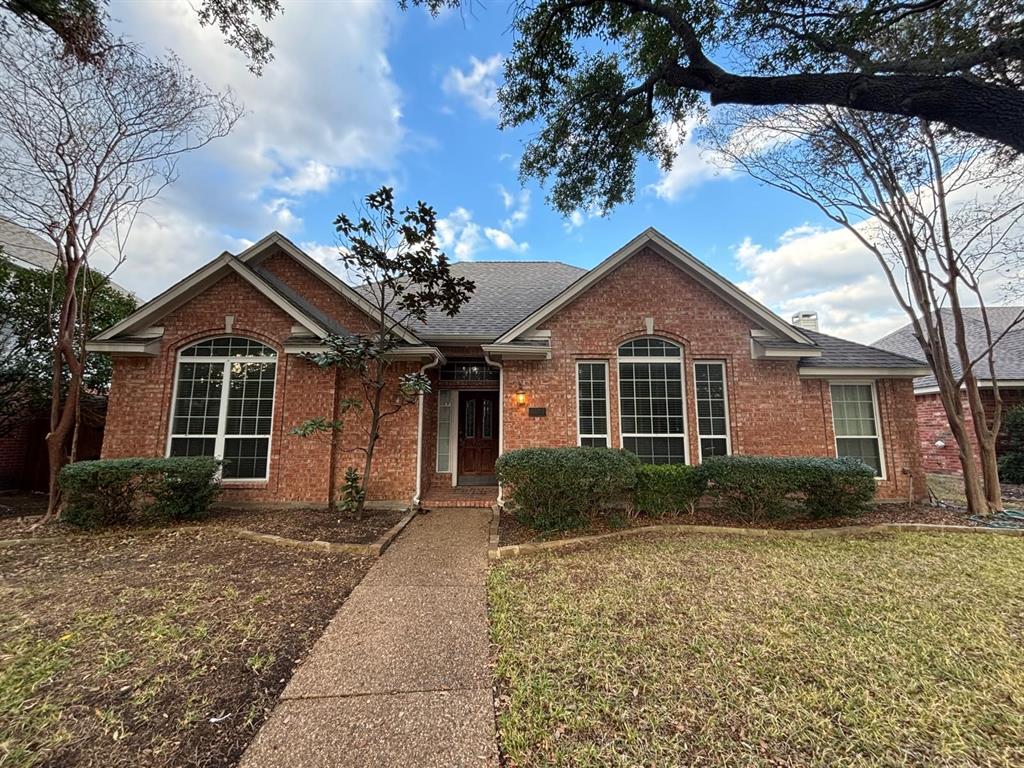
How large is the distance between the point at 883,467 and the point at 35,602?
13.7 m

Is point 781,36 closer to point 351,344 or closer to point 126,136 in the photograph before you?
point 351,344

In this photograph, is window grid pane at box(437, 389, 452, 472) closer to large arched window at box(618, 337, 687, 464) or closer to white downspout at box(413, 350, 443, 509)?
white downspout at box(413, 350, 443, 509)

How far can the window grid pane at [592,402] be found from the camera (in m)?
8.33

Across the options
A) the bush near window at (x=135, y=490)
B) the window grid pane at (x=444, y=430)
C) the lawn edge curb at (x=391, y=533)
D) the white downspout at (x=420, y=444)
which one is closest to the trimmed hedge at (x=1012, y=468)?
the window grid pane at (x=444, y=430)

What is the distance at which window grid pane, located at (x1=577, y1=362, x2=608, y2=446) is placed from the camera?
27.3ft

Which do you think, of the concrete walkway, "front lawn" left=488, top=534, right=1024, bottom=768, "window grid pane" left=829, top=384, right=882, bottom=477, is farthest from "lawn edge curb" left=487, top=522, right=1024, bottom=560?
the concrete walkway

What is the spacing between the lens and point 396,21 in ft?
21.4

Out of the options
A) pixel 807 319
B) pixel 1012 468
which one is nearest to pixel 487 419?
pixel 807 319

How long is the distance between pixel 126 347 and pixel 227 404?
215 centimetres

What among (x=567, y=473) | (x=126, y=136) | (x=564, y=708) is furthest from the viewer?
(x=126, y=136)

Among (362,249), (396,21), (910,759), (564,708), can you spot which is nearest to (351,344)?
(362,249)

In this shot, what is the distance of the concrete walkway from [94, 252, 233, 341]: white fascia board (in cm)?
720

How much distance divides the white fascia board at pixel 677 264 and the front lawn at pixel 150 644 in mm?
5565

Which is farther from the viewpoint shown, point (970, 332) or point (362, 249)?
point (970, 332)
